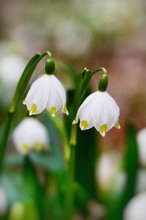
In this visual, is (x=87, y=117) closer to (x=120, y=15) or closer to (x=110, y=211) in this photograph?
(x=110, y=211)

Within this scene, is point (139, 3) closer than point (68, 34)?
No

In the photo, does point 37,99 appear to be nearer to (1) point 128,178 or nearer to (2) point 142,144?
(2) point 142,144

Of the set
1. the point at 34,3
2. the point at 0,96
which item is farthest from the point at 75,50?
the point at 0,96

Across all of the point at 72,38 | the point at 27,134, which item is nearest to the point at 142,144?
the point at 27,134

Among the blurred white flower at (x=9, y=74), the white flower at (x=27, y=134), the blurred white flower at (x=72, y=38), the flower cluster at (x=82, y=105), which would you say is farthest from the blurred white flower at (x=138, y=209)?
the blurred white flower at (x=72, y=38)

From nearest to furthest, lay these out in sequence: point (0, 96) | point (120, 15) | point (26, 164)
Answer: point (26, 164) → point (0, 96) → point (120, 15)

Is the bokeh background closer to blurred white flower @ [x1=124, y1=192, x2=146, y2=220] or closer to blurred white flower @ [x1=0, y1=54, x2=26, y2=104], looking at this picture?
blurred white flower @ [x1=0, y1=54, x2=26, y2=104]

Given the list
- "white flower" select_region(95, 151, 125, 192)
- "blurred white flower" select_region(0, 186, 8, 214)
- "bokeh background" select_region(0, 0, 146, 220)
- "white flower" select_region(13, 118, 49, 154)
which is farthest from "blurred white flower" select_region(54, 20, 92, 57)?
"white flower" select_region(13, 118, 49, 154)
